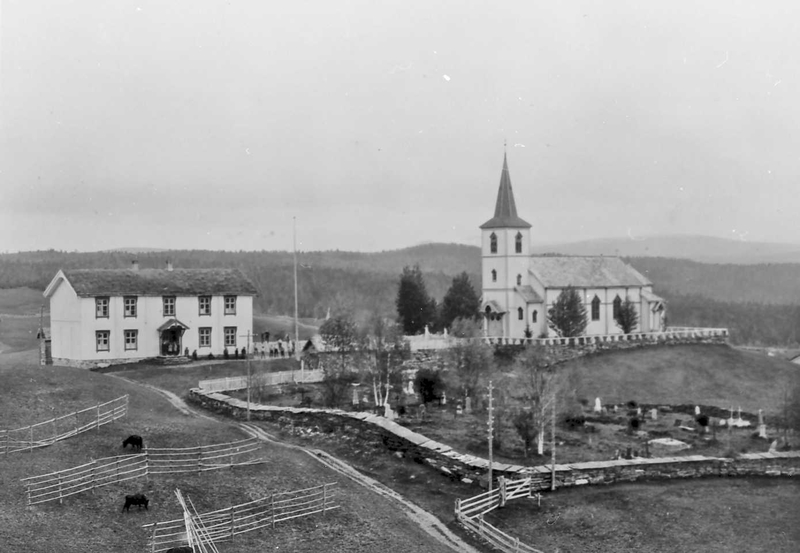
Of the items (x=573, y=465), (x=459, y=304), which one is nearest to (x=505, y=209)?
(x=459, y=304)

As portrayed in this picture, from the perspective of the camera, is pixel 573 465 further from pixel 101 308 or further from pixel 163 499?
pixel 101 308

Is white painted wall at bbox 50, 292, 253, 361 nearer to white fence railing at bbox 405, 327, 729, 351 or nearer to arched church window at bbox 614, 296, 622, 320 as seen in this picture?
white fence railing at bbox 405, 327, 729, 351

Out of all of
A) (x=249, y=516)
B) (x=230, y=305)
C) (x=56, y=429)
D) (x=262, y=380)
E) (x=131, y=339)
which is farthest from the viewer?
(x=230, y=305)

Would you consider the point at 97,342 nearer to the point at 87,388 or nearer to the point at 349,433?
the point at 87,388

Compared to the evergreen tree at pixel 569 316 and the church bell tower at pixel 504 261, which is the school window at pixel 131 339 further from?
the evergreen tree at pixel 569 316

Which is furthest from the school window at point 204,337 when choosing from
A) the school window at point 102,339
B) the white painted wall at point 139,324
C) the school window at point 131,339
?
the school window at point 102,339

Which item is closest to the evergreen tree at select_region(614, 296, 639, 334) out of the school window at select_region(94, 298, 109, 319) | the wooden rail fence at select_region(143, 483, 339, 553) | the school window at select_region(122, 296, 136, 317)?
the school window at select_region(122, 296, 136, 317)
